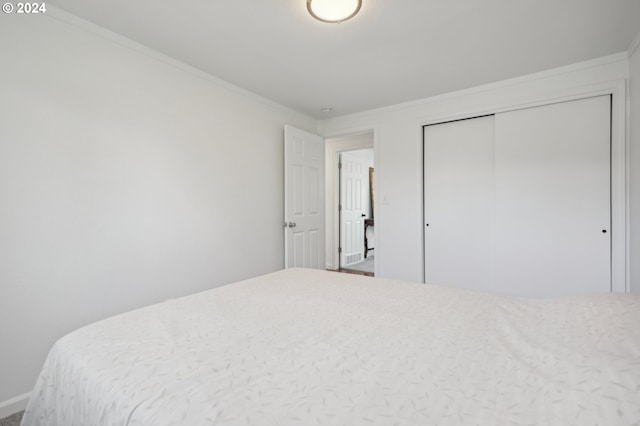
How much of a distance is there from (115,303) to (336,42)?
2.43 metres

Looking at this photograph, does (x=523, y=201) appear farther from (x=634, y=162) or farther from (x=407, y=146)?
(x=407, y=146)

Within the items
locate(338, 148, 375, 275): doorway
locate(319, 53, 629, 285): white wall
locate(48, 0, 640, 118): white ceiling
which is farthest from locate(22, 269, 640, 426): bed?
locate(338, 148, 375, 275): doorway

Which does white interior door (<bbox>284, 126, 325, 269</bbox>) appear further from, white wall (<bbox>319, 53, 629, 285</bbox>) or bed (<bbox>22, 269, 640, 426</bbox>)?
bed (<bbox>22, 269, 640, 426</bbox>)

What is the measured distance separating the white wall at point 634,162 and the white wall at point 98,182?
10.8ft

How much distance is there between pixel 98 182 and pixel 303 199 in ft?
6.94

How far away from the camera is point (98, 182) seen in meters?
1.95

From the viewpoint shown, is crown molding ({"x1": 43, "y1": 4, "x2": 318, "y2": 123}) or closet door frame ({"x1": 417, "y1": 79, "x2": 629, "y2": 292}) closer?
crown molding ({"x1": 43, "y1": 4, "x2": 318, "y2": 123})

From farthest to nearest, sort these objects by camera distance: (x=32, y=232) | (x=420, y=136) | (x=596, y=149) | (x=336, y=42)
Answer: (x=420, y=136) → (x=596, y=149) → (x=336, y=42) → (x=32, y=232)

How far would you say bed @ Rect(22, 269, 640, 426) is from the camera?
2.12 feet

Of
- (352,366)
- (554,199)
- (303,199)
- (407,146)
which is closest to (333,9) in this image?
(352,366)

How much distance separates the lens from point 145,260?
2205mm

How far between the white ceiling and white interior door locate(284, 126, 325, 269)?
82cm

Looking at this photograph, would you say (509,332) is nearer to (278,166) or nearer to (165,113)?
(165,113)

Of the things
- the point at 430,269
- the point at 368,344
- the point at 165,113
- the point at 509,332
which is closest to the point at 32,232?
the point at 165,113
